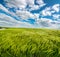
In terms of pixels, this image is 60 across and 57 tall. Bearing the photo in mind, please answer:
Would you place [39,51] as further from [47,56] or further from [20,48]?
[20,48]

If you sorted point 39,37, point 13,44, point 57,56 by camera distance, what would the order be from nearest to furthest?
point 57,56, point 13,44, point 39,37

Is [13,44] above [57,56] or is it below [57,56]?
above

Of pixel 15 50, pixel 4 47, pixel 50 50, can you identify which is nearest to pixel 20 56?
pixel 15 50

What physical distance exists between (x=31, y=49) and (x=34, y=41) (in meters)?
0.68

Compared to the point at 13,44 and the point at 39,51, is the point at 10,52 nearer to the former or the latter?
the point at 13,44

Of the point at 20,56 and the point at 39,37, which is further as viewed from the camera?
the point at 39,37

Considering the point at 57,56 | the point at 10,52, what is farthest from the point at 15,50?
the point at 57,56

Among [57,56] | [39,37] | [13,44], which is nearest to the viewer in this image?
[57,56]

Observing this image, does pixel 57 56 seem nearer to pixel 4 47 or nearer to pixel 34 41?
pixel 34 41

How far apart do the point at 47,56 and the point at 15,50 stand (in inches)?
74.9

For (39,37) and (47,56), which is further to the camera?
(39,37)

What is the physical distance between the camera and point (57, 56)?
26.2 feet

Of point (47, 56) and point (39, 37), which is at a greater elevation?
point (39, 37)

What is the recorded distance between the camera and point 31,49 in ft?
27.0
